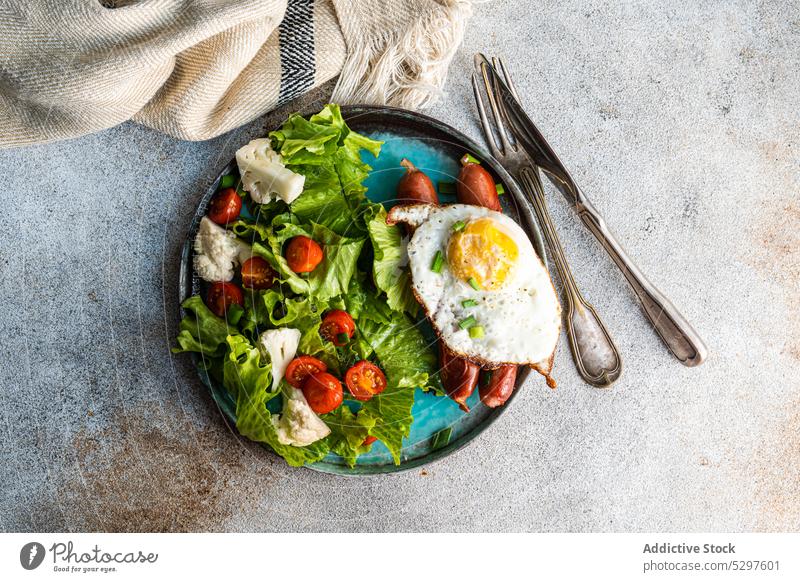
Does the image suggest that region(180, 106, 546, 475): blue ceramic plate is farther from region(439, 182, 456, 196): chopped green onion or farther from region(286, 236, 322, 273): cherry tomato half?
region(286, 236, 322, 273): cherry tomato half

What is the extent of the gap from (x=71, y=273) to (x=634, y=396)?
7.34 feet

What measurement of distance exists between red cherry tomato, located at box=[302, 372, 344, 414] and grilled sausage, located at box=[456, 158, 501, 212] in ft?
2.66

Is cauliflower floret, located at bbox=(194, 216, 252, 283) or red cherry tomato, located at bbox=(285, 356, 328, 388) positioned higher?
cauliflower floret, located at bbox=(194, 216, 252, 283)

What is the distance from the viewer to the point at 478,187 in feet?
6.79

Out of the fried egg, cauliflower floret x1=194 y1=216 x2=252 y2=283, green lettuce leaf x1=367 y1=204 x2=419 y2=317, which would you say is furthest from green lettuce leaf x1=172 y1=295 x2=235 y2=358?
the fried egg

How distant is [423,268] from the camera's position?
199cm

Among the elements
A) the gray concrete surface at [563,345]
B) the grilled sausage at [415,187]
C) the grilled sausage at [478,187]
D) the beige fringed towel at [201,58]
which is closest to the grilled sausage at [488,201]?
the grilled sausage at [478,187]

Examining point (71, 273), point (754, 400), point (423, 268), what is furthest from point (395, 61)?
point (754, 400)

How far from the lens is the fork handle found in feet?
7.25

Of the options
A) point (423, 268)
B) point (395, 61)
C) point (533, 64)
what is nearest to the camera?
point (423, 268)

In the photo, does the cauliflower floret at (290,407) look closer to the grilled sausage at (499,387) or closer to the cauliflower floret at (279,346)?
the cauliflower floret at (279,346)

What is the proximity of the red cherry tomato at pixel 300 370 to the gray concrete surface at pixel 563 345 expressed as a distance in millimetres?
379

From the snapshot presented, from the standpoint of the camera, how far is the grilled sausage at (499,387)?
81.7 inches

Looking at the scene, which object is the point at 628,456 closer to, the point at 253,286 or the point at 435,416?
the point at 435,416
